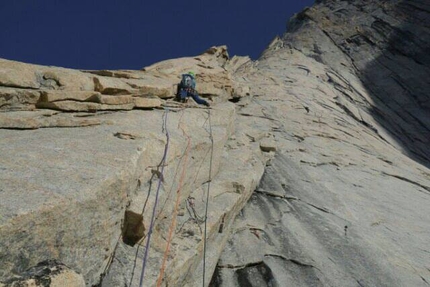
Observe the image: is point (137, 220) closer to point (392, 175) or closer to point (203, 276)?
point (203, 276)

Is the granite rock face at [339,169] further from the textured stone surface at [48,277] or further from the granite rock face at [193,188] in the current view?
the textured stone surface at [48,277]

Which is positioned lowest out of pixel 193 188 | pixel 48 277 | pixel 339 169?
pixel 193 188

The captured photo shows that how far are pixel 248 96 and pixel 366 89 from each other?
12732mm

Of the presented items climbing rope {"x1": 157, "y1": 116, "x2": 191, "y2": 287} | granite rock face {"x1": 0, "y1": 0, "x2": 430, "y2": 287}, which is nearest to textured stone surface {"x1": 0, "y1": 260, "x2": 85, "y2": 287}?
granite rock face {"x1": 0, "y1": 0, "x2": 430, "y2": 287}

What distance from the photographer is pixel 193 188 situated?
8828 millimetres

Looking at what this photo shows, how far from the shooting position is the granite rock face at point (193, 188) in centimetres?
491

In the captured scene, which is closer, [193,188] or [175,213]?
[175,213]

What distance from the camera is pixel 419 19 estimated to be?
3419 cm

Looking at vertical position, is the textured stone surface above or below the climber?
below

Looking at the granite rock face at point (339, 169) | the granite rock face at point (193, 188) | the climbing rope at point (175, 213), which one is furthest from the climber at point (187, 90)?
the climbing rope at point (175, 213)

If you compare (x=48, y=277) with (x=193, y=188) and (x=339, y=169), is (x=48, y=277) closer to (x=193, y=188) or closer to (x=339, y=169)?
(x=193, y=188)

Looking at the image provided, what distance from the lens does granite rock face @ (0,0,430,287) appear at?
16.1 ft

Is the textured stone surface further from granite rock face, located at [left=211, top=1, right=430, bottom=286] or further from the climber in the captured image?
the climber

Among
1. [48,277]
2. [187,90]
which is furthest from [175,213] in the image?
[187,90]
